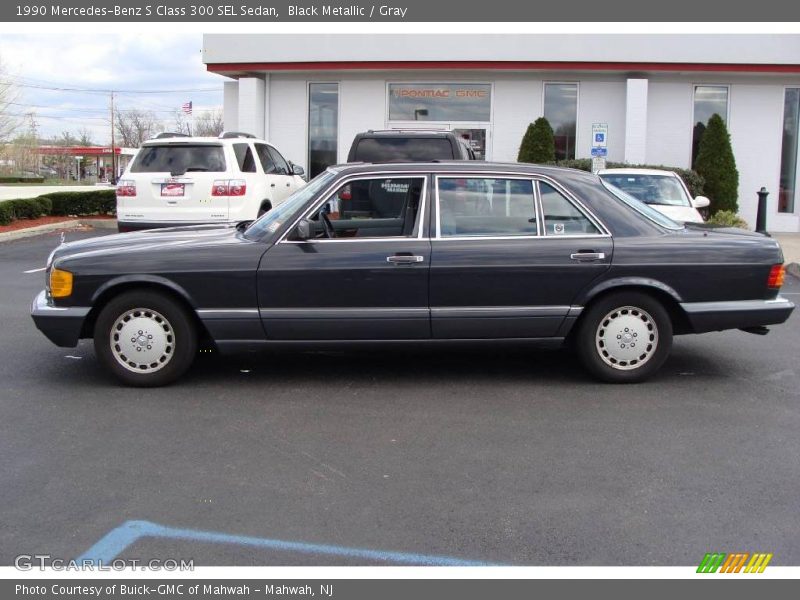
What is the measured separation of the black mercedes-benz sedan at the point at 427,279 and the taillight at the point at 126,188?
18.5ft

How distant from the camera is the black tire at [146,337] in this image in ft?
20.8

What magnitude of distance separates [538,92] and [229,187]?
33.3ft

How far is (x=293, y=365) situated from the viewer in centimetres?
721

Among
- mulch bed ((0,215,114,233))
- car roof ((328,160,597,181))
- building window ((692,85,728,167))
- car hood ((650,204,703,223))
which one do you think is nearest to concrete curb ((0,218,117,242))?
mulch bed ((0,215,114,233))

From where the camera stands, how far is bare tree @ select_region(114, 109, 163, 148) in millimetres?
89625

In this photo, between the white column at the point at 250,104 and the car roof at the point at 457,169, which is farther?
the white column at the point at 250,104

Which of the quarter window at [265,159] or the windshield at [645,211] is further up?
the quarter window at [265,159]

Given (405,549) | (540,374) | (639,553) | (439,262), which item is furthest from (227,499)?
(540,374)

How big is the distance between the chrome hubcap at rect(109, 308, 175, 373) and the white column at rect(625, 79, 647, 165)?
14.8 metres

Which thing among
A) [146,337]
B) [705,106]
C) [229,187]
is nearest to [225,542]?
[146,337]

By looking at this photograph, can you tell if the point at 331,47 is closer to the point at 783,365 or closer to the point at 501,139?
the point at 501,139

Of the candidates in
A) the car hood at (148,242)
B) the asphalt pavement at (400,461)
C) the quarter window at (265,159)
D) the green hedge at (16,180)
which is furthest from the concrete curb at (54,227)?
the green hedge at (16,180)

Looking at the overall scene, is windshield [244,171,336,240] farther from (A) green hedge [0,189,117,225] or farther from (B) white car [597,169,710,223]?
(A) green hedge [0,189,117,225]

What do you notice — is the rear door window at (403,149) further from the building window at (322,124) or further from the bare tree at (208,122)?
the bare tree at (208,122)
